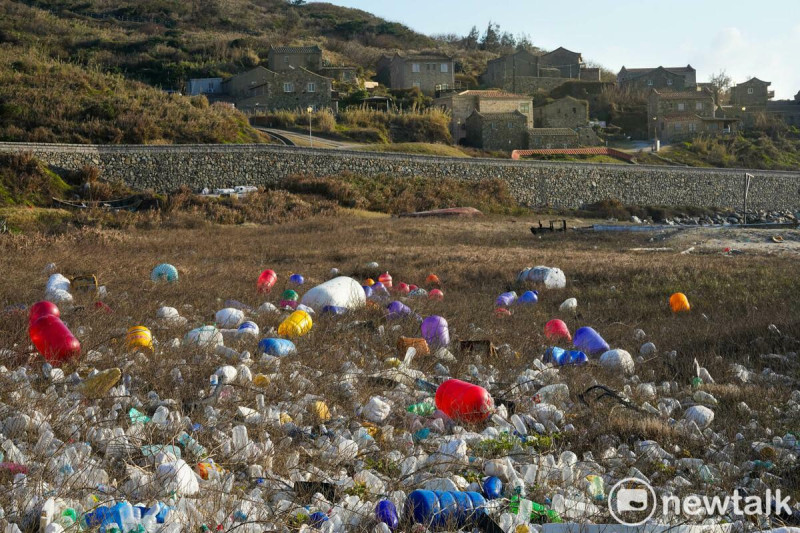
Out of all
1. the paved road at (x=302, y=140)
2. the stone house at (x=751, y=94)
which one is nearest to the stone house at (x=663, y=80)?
the stone house at (x=751, y=94)

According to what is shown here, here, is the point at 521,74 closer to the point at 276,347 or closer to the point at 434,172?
the point at 434,172

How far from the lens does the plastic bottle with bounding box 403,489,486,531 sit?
11.1 feet

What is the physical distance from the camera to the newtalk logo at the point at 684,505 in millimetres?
3707

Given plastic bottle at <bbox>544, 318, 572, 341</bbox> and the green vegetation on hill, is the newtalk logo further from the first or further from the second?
the green vegetation on hill

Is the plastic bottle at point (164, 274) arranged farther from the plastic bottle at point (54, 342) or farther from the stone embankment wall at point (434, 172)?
the stone embankment wall at point (434, 172)

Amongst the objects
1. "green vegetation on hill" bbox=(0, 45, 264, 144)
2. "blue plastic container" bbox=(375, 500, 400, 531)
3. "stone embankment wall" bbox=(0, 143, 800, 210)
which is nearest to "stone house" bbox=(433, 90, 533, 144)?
"stone embankment wall" bbox=(0, 143, 800, 210)

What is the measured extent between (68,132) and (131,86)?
1091 cm

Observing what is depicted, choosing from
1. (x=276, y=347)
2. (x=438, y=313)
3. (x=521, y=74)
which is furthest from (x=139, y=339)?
(x=521, y=74)

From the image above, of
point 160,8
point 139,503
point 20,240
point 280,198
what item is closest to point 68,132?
point 280,198

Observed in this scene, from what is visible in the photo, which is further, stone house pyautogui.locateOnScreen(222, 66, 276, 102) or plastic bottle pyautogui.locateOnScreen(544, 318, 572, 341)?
stone house pyautogui.locateOnScreen(222, 66, 276, 102)

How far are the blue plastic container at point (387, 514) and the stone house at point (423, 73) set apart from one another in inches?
2543

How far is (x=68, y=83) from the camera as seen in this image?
127 feet

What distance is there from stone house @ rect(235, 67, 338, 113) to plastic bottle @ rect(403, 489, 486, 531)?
171 feet

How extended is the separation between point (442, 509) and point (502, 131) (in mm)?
48729
